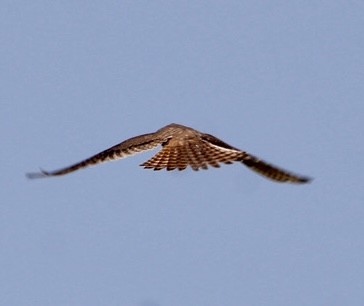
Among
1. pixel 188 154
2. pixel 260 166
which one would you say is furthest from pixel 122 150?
pixel 260 166

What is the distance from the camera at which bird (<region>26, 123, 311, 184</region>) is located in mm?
13883

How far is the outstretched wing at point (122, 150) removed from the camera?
1335cm

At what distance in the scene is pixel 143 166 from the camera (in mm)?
14352

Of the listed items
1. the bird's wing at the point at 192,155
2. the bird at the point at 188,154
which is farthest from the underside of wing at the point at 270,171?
the bird's wing at the point at 192,155

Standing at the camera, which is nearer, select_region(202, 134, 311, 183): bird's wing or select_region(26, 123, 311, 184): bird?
select_region(26, 123, 311, 184): bird

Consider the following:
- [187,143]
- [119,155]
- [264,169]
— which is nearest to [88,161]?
[119,155]

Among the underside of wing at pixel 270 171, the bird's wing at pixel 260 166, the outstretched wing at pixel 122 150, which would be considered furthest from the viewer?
the underside of wing at pixel 270 171

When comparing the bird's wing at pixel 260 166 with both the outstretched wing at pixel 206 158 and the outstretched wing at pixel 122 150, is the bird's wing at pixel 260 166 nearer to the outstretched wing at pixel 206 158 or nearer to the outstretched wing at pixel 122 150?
the outstretched wing at pixel 206 158

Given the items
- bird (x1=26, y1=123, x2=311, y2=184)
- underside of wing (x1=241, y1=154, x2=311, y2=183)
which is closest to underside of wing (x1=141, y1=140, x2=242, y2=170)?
A: bird (x1=26, y1=123, x2=311, y2=184)

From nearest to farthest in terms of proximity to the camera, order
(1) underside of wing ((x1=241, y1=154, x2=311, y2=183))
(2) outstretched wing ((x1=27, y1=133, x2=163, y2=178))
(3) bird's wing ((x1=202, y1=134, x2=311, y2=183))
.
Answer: (2) outstretched wing ((x1=27, y1=133, x2=163, y2=178)), (3) bird's wing ((x1=202, y1=134, x2=311, y2=183)), (1) underside of wing ((x1=241, y1=154, x2=311, y2=183))

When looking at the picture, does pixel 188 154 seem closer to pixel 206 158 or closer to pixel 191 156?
pixel 191 156

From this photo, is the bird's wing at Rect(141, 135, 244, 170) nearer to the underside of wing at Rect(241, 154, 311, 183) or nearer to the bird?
the bird

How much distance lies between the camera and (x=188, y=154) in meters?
14.3

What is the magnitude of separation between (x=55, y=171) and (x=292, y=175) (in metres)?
3.41
